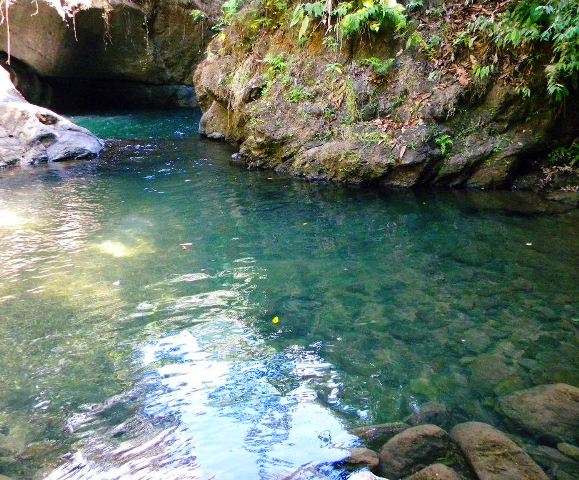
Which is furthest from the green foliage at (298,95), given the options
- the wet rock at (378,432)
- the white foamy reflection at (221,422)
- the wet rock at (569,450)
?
the wet rock at (569,450)

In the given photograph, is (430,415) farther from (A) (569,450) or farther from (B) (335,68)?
(B) (335,68)

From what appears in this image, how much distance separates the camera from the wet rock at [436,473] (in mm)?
2766

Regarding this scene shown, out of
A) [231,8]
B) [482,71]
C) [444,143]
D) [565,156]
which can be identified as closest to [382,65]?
[482,71]

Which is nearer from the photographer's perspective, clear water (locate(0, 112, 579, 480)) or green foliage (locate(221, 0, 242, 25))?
clear water (locate(0, 112, 579, 480))

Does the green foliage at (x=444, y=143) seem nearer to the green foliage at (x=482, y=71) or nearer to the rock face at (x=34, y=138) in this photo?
the green foliage at (x=482, y=71)

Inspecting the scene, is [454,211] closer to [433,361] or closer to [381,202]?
[381,202]

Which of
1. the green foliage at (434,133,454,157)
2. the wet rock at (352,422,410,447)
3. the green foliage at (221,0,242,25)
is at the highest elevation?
the green foliage at (221,0,242,25)

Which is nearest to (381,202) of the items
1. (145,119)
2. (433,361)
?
(433,361)

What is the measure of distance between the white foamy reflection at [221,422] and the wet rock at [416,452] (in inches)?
10.8

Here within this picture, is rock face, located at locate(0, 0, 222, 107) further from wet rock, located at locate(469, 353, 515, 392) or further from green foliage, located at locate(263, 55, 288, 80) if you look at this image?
wet rock, located at locate(469, 353, 515, 392)

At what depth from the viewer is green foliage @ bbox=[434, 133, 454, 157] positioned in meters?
8.28

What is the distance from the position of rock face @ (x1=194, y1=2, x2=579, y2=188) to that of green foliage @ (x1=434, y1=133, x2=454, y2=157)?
0.05 feet

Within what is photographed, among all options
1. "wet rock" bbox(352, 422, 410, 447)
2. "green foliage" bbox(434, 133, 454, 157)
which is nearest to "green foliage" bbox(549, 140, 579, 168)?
"green foliage" bbox(434, 133, 454, 157)

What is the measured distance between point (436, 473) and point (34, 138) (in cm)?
1151
